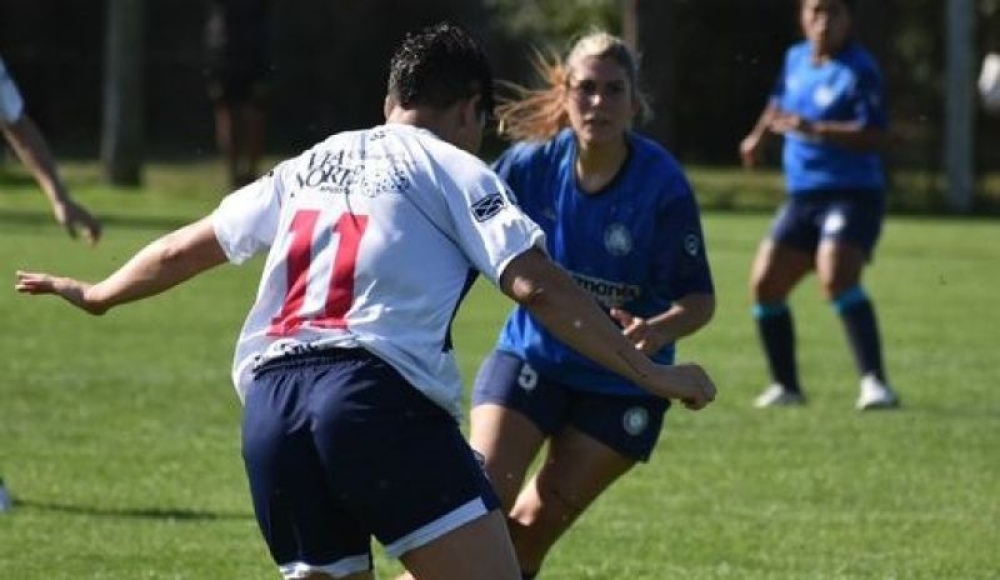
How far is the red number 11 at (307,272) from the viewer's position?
497cm

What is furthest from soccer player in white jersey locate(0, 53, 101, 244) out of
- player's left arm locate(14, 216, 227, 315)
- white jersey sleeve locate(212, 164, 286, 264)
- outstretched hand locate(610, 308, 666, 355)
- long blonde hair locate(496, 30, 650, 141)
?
white jersey sleeve locate(212, 164, 286, 264)

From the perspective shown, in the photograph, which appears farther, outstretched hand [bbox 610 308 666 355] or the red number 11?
outstretched hand [bbox 610 308 666 355]

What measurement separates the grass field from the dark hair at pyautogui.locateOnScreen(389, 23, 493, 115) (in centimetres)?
284

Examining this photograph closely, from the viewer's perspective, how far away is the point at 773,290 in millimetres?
12195

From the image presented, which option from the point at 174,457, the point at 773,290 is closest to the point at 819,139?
the point at 773,290

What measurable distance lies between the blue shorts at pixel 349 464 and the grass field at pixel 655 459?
8.77 feet

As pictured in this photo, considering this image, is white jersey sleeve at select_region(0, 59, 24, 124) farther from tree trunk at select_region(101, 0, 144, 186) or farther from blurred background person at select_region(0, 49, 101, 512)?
tree trunk at select_region(101, 0, 144, 186)

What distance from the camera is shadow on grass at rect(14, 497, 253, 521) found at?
866 cm

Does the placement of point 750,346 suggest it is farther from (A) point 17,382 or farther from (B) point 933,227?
(B) point 933,227

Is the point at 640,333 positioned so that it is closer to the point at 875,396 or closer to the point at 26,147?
the point at 26,147

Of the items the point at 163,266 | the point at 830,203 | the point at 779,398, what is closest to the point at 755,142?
the point at 830,203

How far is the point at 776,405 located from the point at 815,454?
1.62m

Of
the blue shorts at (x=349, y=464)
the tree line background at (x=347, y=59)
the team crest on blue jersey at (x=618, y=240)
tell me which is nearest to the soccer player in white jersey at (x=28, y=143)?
the team crest on blue jersey at (x=618, y=240)

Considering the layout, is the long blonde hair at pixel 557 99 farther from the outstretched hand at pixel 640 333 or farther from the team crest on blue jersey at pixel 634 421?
the outstretched hand at pixel 640 333
